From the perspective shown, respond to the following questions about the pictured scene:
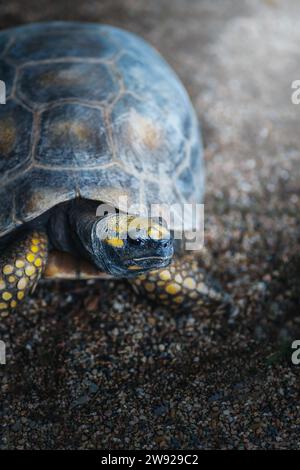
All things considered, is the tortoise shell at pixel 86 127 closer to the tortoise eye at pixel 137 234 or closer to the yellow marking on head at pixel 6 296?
the yellow marking on head at pixel 6 296

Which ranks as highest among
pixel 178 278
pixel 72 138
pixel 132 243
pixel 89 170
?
pixel 72 138

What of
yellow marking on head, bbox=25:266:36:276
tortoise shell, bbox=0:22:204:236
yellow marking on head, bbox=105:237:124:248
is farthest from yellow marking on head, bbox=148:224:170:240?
yellow marking on head, bbox=25:266:36:276

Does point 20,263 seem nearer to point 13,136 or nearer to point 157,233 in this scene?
point 13,136

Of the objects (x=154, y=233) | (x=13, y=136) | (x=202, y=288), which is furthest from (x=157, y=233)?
(x=13, y=136)

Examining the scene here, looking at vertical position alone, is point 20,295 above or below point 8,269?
below

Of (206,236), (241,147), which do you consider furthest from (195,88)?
(206,236)

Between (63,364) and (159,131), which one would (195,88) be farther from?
(63,364)

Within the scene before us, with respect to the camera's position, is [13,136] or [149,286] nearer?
[13,136]
